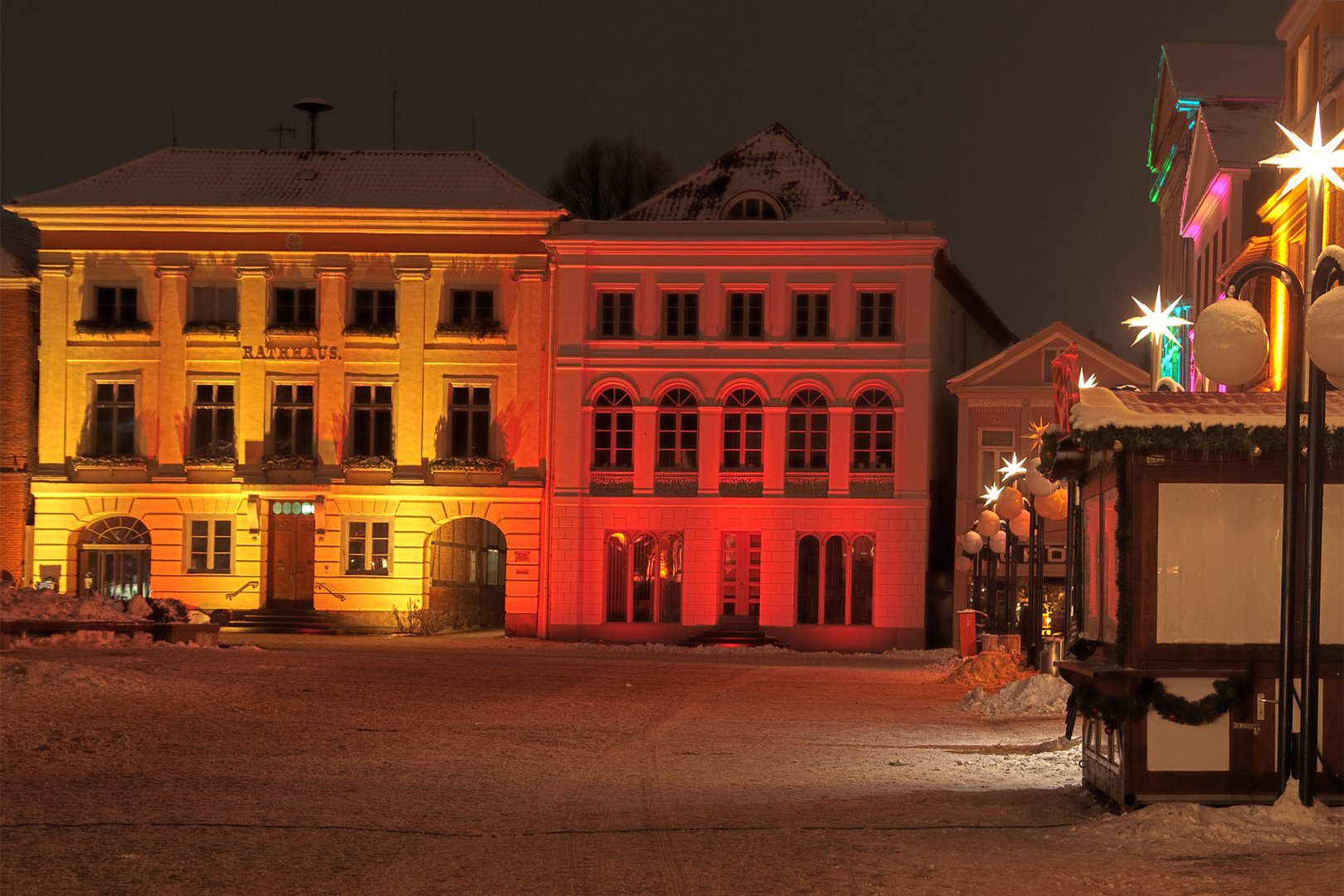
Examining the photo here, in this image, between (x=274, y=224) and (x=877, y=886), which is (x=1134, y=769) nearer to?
(x=877, y=886)

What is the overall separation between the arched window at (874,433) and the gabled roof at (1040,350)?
191 cm

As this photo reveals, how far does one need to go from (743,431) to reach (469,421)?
23.1 feet

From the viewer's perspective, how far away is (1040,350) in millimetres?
45250

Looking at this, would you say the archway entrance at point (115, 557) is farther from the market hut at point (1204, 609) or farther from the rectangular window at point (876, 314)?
the market hut at point (1204, 609)

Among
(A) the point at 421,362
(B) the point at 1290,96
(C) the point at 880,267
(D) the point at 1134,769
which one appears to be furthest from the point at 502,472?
(D) the point at 1134,769

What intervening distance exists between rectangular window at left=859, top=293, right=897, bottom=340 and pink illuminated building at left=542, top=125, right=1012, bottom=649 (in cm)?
5

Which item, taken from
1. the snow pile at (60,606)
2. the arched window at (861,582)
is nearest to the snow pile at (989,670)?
the arched window at (861,582)

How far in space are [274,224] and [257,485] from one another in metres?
6.68

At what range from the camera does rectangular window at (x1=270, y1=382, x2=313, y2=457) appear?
4622cm

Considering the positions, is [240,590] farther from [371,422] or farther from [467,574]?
[467,574]

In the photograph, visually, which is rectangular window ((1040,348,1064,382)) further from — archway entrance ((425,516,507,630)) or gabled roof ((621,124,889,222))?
archway entrance ((425,516,507,630))

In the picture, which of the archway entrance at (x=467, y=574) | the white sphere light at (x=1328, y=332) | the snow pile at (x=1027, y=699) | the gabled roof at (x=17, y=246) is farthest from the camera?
the gabled roof at (x=17, y=246)

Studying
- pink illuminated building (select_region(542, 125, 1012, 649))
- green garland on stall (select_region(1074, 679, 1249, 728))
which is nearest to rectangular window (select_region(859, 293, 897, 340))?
pink illuminated building (select_region(542, 125, 1012, 649))

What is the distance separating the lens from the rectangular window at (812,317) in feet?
148
